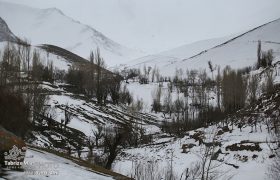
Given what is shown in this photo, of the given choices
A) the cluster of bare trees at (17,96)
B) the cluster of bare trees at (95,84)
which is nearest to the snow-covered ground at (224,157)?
the cluster of bare trees at (17,96)

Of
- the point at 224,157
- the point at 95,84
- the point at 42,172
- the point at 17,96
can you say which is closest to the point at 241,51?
the point at 95,84

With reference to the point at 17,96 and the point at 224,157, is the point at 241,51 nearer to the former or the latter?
the point at 224,157

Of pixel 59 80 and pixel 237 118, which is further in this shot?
pixel 59 80

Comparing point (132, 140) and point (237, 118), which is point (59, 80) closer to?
point (132, 140)

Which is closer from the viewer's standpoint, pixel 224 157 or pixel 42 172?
pixel 42 172

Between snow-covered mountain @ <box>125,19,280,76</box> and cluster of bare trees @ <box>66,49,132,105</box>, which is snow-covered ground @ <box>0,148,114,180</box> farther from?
snow-covered mountain @ <box>125,19,280,76</box>

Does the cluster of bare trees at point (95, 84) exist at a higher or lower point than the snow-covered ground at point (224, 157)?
higher

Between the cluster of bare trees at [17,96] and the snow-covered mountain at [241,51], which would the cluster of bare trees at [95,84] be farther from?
the snow-covered mountain at [241,51]

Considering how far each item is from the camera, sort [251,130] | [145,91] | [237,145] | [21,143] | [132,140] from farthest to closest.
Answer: [145,91]
[132,140]
[251,130]
[237,145]
[21,143]

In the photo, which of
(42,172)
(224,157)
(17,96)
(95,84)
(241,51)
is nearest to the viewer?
(42,172)

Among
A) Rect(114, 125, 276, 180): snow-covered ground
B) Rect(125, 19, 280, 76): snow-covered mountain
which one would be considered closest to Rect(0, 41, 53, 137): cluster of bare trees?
Rect(114, 125, 276, 180): snow-covered ground

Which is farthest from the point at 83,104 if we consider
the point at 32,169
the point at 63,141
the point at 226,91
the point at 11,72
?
the point at 32,169

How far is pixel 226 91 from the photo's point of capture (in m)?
47.3

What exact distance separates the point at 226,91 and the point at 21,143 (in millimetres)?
43623
